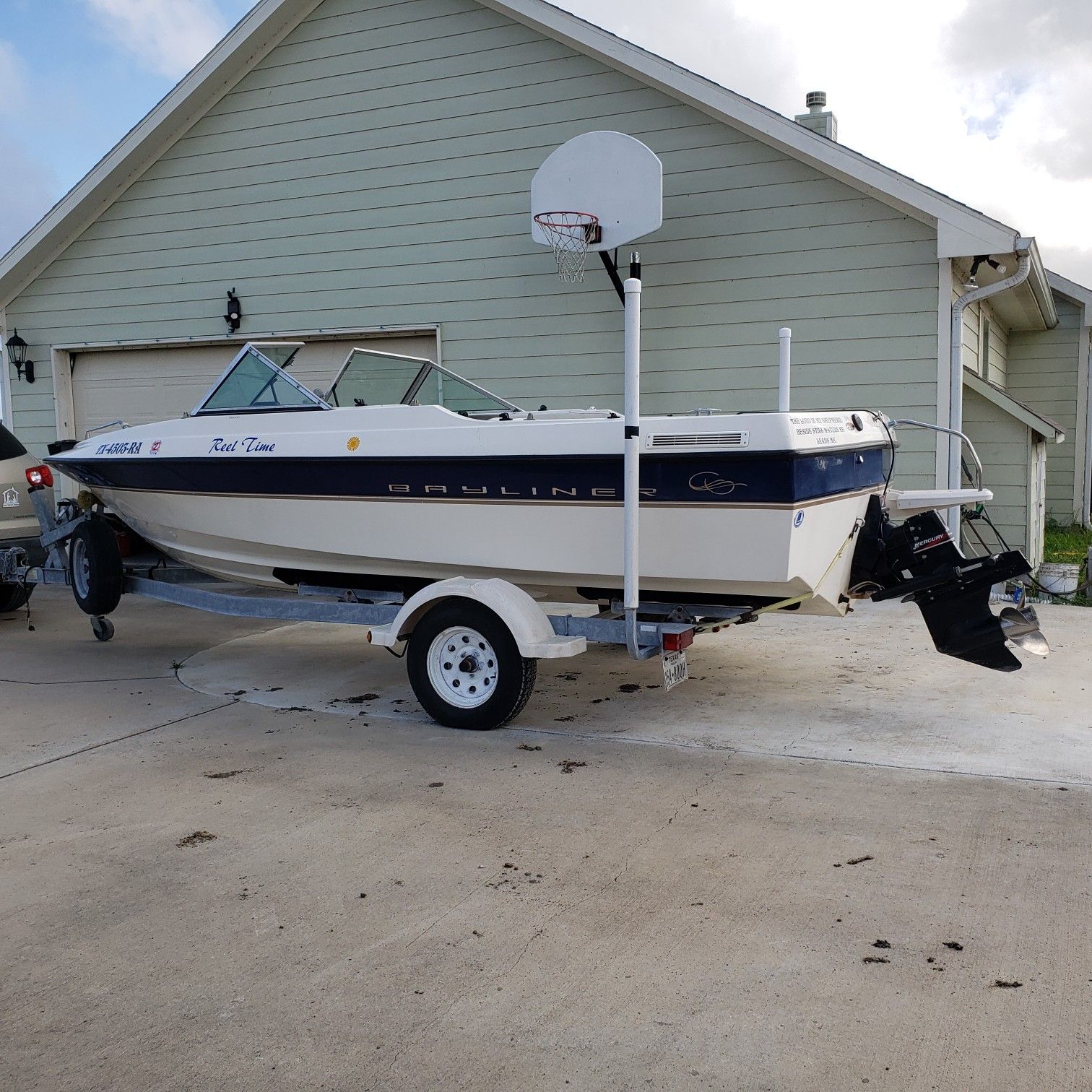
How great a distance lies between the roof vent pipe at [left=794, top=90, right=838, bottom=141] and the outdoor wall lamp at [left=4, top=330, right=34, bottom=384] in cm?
882

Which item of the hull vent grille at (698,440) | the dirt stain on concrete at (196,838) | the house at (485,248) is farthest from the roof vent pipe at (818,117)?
the dirt stain on concrete at (196,838)

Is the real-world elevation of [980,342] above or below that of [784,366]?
above

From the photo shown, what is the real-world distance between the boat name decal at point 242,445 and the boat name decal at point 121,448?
2.35 feet

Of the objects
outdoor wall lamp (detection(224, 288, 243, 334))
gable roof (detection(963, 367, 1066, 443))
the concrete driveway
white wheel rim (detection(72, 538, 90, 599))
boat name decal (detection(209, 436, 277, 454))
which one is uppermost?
outdoor wall lamp (detection(224, 288, 243, 334))

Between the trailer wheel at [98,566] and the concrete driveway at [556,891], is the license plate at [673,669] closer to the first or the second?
the concrete driveway at [556,891]

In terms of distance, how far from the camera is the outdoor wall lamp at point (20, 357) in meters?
11.8

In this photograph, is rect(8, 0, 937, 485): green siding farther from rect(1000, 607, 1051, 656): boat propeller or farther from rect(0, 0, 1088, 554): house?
rect(1000, 607, 1051, 656): boat propeller

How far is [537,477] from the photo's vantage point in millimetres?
4820

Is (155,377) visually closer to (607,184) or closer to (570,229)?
(570,229)

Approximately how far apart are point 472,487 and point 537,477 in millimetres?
368

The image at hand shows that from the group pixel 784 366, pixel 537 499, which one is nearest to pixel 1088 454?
pixel 784 366

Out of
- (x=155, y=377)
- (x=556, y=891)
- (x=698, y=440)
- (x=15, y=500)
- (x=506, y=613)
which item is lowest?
(x=556, y=891)

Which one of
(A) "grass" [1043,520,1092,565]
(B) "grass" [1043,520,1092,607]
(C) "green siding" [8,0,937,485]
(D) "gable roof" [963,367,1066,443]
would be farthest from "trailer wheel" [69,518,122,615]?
(A) "grass" [1043,520,1092,565]

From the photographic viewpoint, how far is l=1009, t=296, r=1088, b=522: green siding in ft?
44.4
